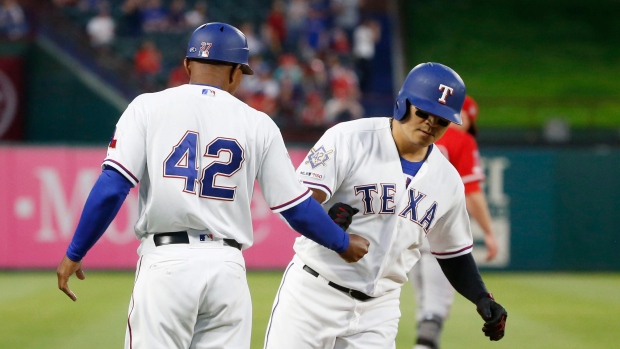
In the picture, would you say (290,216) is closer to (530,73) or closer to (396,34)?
(396,34)

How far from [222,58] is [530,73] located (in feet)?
79.7

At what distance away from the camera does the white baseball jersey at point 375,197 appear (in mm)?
4781

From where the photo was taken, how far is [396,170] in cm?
491

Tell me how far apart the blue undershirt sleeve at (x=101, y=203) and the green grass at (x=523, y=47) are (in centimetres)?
2169

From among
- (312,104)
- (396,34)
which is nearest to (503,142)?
(312,104)

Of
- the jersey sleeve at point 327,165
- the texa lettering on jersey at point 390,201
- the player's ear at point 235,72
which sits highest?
the player's ear at point 235,72

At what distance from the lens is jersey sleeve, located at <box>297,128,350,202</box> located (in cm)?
466

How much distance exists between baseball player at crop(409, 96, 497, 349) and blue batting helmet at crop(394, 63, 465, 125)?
2149 mm

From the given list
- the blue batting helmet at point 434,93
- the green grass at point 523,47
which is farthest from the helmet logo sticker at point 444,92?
the green grass at point 523,47

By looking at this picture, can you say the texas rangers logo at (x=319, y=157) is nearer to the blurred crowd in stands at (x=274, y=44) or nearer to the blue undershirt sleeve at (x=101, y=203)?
the blue undershirt sleeve at (x=101, y=203)

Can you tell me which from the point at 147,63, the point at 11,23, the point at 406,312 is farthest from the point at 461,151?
the point at 11,23

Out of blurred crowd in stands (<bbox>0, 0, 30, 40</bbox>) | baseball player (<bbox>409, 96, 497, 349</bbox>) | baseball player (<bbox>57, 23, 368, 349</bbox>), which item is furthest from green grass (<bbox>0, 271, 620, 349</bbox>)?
blurred crowd in stands (<bbox>0, 0, 30, 40</bbox>)

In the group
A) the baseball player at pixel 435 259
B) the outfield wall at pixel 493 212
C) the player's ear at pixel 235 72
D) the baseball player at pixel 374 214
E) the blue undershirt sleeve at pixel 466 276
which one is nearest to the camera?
the player's ear at pixel 235 72

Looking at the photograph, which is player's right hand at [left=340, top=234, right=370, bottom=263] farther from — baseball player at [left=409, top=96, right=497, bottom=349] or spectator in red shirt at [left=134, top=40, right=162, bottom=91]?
spectator in red shirt at [left=134, top=40, right=162, bottom=91]
